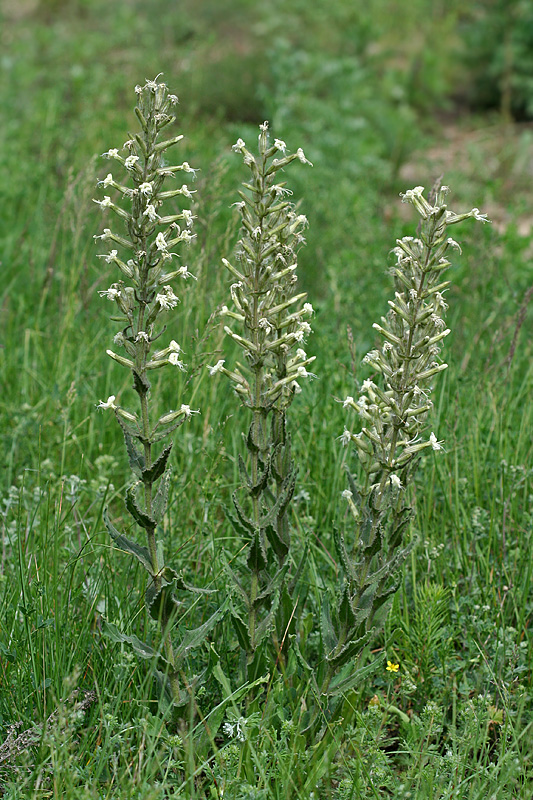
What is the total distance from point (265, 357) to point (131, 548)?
0.63m

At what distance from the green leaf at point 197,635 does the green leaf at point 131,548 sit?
0.73 feet

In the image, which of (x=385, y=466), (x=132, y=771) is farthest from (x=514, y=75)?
(x=132, y=771)

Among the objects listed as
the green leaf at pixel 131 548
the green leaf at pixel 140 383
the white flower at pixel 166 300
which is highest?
the white flower at pixel 166 300

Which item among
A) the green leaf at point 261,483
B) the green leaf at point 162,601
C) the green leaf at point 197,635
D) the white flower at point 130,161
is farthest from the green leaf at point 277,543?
the white flower at point 130,161

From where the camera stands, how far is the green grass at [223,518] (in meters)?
2.06

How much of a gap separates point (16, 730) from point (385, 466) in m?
1.20

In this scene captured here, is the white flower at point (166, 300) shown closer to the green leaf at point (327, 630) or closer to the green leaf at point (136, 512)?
the green leaf at point (136, 512)

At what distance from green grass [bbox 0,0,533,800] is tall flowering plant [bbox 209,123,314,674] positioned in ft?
0.55

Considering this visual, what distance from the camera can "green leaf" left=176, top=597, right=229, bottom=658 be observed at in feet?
7.01

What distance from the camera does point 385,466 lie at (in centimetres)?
209

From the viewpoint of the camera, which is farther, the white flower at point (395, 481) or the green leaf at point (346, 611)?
the green leaf at point (346, 611)

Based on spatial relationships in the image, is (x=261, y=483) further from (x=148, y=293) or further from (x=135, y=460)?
(x=148, y=293)

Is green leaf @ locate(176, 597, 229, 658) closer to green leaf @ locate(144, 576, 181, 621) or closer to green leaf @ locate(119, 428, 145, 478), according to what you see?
green leaf @ locate(144, 576, 181, 621)

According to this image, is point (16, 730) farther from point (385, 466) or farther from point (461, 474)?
point (461, 474)
